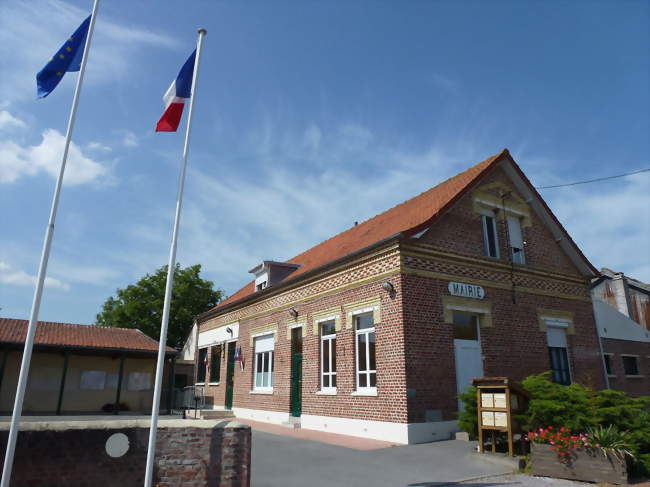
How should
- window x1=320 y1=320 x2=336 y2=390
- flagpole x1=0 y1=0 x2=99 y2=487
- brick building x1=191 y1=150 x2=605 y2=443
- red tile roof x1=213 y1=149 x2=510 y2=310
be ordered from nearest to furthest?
flagpole x1=0 y1=0 x2=99 y2=487, brick building x1=191 y1=150 x2=605 y2=443, red tile roof x1=213 y1=149 x2=510 y2=310, window x1=320 y1=320 x2=336 y2=390

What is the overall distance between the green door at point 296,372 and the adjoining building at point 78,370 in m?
8.39

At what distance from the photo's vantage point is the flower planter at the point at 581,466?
725cm

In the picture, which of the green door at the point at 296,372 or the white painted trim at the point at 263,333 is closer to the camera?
the green door at the point at 296,372

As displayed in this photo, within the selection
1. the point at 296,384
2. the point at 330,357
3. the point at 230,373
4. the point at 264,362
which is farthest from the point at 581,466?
the point at 230,373

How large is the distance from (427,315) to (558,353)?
6186mm

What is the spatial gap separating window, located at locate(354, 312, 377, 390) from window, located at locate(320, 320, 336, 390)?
1.31 m

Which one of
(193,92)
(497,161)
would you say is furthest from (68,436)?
(497,161)

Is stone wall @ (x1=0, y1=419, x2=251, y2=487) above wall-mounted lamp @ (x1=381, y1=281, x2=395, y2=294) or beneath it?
beneath

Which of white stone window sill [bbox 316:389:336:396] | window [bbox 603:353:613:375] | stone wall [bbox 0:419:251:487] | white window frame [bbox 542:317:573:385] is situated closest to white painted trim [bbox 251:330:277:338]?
white stone window sill [bbox 316:389:336:396]

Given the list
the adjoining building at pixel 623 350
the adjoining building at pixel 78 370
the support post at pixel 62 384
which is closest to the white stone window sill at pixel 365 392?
the adjoining building at pixel 623 350

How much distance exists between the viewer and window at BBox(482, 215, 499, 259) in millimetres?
14867

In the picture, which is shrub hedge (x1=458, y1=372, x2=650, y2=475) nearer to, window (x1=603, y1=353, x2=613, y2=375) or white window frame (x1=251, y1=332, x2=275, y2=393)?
white window frame (x1=251, y1=332, x2=275, y2=393)

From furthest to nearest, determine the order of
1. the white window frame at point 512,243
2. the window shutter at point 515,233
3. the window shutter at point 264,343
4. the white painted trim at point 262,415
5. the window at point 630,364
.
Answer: the window at point 630,364
the window shutter at point 264,343
the white painted trim at point 262,415
the window shutter at point 515,233
the white window frame at point 512,243

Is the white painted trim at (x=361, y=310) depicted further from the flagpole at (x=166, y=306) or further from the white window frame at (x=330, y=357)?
the flagpole at (x=166, y=306)
